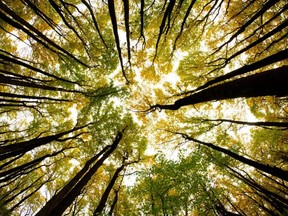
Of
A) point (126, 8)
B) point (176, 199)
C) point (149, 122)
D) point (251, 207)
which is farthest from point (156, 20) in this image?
point (251, 207)

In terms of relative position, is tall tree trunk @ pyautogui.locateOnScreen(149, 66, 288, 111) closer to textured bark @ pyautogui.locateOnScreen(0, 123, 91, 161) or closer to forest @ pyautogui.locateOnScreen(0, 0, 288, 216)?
forest @ pyautogui.locateOnScreen(0, 0, 288, 216)

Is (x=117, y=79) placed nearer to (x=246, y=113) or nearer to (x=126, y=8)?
(x=246, y=113)

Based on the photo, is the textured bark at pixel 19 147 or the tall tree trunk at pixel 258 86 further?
the textured bark at pixel 19 147

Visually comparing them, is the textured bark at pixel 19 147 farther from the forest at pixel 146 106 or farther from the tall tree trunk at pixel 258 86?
the tall tree trunk at pixel 258 86

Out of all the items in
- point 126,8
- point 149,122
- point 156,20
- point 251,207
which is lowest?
point 251,207

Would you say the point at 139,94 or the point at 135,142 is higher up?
the point at 139,94

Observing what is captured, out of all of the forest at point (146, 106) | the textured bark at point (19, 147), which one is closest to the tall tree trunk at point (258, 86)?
the forest at point (146, 106)

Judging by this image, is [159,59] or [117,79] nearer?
[159,59]

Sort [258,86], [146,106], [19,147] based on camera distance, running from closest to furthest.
A: [258,86]
[19,147]
[146,106]

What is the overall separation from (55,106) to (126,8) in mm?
7752

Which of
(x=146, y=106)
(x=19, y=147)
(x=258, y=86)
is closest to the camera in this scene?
(x=258, y=86)

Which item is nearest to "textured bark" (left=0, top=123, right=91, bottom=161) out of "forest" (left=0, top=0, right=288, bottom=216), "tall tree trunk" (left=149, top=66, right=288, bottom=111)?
"forest" (left=0, top=0, right=288, bottom=216)

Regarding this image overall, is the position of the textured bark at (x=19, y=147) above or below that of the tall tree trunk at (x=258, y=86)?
above

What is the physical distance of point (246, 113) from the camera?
1019cm
